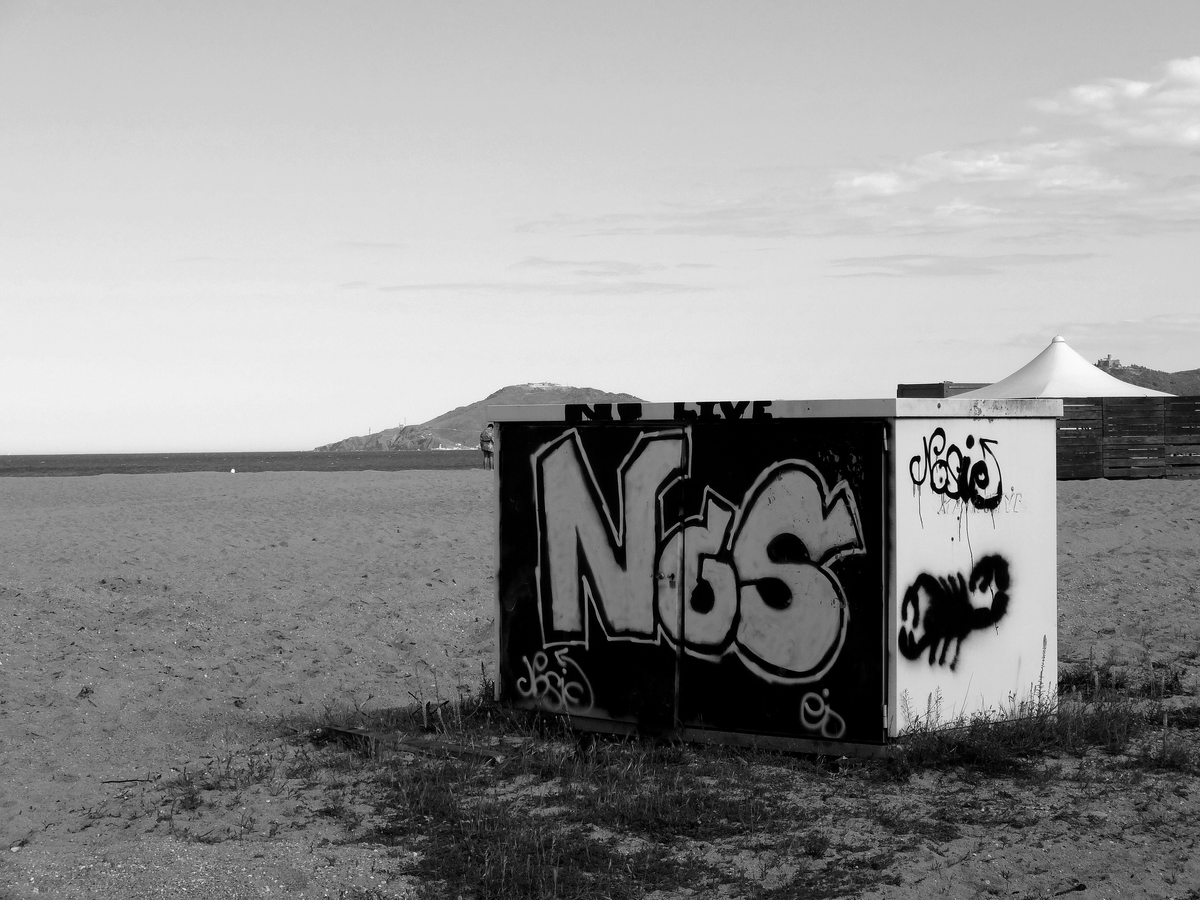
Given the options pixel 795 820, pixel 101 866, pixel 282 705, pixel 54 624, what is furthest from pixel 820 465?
pixel 54 624

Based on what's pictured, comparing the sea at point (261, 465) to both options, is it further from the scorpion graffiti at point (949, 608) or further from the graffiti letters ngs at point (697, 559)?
the scorpion graffiti at point (949, 608)

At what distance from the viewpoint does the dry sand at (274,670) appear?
4285 millimetres

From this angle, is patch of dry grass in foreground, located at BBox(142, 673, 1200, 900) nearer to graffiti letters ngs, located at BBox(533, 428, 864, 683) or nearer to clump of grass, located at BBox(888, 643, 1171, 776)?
clump of grass, located at BBox(888, 643, 1171, 776)

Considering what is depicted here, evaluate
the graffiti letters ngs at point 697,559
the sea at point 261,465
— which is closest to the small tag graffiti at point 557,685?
the graffiti letters ngs at point 697,559

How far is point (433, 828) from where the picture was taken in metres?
4.80

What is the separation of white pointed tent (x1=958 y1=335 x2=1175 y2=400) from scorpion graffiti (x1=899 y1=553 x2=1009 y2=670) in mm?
21835

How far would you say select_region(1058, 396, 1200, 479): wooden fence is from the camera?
2264 cm

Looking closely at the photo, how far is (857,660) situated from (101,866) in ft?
10.8

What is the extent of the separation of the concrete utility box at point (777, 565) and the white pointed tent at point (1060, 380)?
859 inches

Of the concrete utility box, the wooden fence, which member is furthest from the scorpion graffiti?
the wooden fence

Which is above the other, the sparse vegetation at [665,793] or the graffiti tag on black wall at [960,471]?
the graffiti tag on black wall at [960,471]

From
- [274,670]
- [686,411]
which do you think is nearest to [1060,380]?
[274,670]

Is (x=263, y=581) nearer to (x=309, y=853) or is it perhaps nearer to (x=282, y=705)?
(x=282, y=705)

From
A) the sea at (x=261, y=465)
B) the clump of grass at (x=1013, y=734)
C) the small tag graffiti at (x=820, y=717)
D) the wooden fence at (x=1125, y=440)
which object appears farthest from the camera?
the sea at (x=261, y=465)
